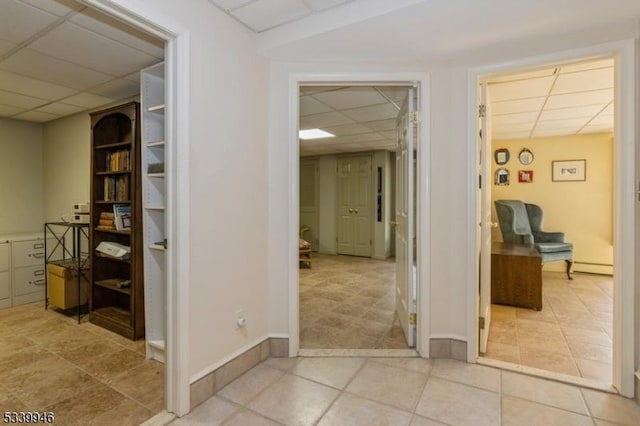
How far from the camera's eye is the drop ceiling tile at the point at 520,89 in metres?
2.92

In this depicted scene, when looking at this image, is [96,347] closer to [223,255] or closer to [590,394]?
[223,255]

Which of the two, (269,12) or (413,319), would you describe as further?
(413,319)

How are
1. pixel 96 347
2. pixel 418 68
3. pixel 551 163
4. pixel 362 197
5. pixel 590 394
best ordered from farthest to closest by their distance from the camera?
pixel 362 197 < pixel 551 163 < pixel 96 347 < pixel 418 68 < pixel 590 394

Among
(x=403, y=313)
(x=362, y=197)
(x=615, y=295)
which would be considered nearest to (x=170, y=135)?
(x=403, y=313)

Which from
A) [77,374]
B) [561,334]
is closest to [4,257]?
[77,374]

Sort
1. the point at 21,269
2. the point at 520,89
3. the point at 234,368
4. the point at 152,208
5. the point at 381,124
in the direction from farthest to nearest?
1. the point at 381,124
2. the point at 21,269
3. the point at 520,89
4. the point at 152,208
5. the point at 234,368

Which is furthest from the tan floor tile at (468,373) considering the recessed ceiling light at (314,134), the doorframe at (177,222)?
the recessed ceiling light at (314,134)

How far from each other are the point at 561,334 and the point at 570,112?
8.52 feet

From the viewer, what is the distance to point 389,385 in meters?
2.02

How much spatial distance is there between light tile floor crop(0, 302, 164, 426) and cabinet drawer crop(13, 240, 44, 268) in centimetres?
78

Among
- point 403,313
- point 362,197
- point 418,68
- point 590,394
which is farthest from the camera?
point 362,197

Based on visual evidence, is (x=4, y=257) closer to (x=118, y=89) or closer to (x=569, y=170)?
(x=118, y=89)

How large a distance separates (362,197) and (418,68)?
441cm

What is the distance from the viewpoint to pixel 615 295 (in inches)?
77.7
